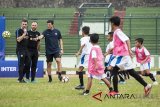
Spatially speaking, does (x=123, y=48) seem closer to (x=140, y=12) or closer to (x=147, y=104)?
(x=147, y=104)

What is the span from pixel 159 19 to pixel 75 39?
5324 millimetres

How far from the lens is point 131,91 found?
46.6 feet

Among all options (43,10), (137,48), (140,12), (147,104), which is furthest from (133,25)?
(147,104)

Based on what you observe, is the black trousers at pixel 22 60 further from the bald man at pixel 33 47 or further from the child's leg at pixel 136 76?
the child's leg at pixel 136 76

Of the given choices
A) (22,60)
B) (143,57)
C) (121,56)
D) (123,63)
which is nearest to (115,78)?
(123,63)

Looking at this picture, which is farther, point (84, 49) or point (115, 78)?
point (84, 49)

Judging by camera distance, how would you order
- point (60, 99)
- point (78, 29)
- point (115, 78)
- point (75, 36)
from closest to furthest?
point (60, 99) → point (115, 78) → point (78, 29) → point (75, 36)

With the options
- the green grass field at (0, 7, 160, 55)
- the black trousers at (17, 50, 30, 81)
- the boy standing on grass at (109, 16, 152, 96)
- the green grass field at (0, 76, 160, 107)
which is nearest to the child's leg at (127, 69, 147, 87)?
the boy standing on grass at (109, 16, 152, 96)

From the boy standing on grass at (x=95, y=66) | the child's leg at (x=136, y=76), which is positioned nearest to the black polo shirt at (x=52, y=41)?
the boy standing on grass at (x=95, y=66)

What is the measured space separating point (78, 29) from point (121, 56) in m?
19.8

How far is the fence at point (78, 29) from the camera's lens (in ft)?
108

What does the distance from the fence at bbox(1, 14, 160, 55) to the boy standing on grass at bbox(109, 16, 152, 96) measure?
62.6 ft

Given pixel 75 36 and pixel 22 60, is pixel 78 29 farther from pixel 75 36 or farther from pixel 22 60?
pixel 22 60

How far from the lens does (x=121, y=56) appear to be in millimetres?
13070
